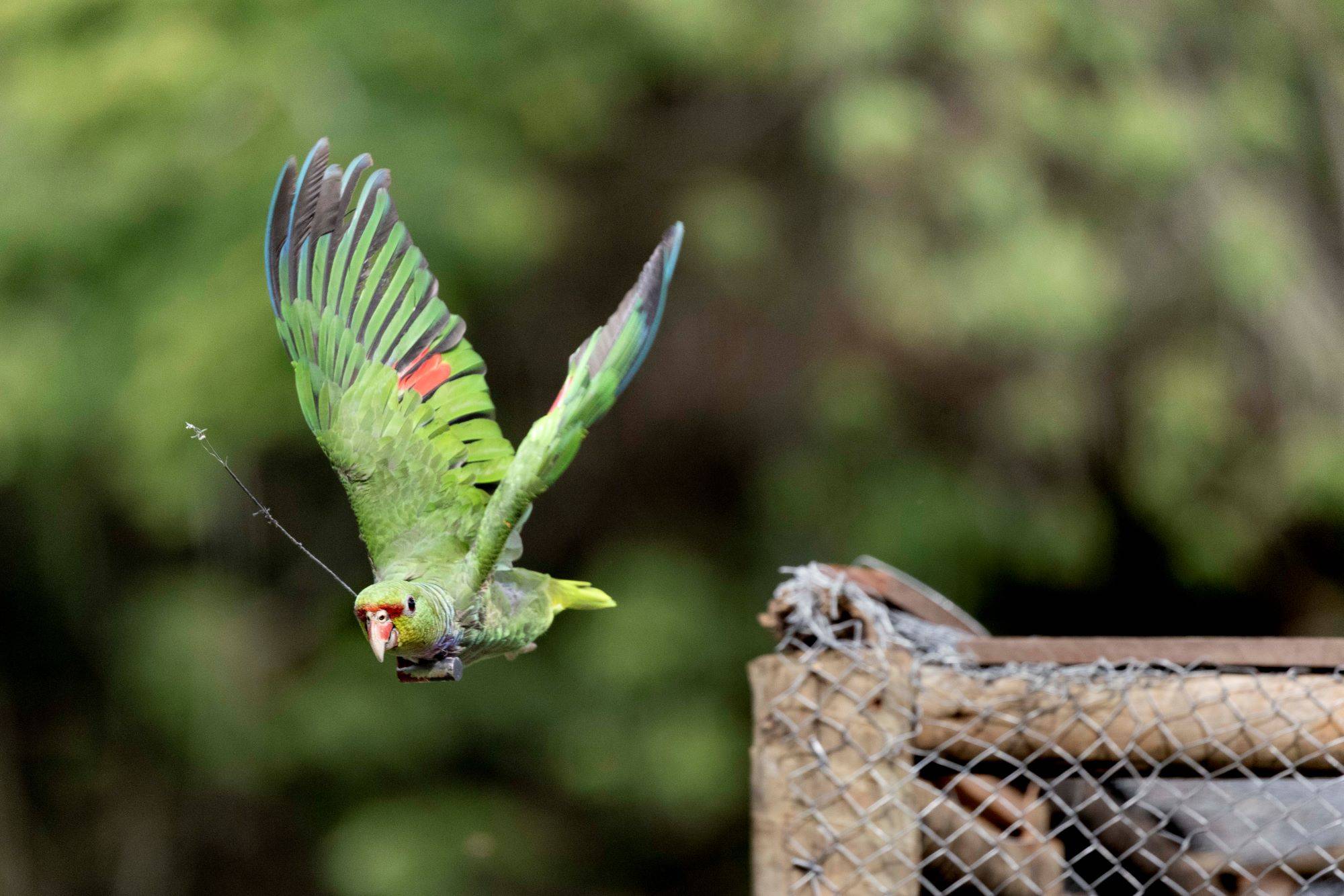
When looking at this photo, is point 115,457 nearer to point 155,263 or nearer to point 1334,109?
point 155,263

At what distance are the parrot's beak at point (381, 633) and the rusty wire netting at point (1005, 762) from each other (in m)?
0.66

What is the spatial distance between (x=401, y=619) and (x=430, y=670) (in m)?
0.06

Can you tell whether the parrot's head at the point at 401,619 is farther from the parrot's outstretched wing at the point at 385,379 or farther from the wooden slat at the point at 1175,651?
the wooden slat at the point at 1175,651

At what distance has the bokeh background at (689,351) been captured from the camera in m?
3.28

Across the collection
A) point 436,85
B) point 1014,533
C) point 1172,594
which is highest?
point 436,85

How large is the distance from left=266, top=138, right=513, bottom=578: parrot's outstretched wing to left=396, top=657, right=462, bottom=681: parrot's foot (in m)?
0.22

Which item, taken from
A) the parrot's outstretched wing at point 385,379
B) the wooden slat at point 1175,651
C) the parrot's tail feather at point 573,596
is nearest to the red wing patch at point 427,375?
the parrot's outstretched wing at point 385,379

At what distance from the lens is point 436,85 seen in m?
3.48

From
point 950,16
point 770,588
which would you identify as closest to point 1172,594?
point 770,588

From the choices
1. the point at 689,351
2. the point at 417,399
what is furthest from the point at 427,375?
the point at 689,351

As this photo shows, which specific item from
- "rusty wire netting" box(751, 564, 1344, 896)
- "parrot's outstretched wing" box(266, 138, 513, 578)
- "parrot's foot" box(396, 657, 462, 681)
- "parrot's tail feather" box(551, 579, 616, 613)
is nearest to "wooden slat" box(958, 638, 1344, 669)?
"rusty wire netting" box(751, 564, 1344, 896)

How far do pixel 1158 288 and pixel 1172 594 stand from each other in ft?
3.27

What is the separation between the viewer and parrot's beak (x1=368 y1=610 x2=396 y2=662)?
0.82 meters

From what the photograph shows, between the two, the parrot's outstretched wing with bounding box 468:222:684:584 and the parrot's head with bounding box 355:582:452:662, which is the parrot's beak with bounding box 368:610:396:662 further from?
the parrot's outstretched wing with bounding box 468:222:684:584
